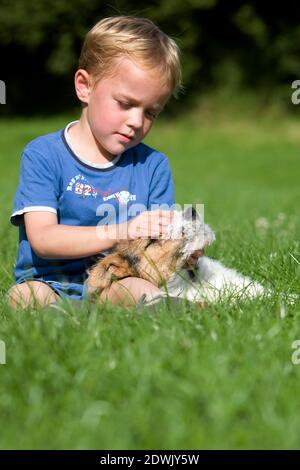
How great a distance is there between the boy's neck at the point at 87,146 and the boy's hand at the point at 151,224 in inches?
27.9

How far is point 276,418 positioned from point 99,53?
7.98 feet

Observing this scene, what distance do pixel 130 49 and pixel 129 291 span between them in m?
1.28

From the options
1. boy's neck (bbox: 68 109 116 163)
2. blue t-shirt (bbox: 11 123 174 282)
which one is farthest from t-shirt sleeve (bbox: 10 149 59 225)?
boy's neck (bbox: 68 109 116 163)

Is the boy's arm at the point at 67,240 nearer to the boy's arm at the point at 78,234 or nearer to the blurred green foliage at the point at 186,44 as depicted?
the boy's arm at the point at 78,234

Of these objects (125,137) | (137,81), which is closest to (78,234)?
(125,137)

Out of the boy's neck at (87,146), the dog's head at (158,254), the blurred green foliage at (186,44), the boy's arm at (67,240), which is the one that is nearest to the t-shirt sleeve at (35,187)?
the boy's arm at (67,240)

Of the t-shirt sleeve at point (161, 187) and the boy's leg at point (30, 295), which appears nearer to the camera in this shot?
the boy's leg at point (30, 295)

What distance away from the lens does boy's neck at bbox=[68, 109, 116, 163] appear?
4266 mm

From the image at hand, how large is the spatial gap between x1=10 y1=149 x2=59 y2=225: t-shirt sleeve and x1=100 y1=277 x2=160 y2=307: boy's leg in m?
0.54

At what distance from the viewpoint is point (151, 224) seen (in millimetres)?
3650

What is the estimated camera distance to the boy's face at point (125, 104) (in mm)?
3975

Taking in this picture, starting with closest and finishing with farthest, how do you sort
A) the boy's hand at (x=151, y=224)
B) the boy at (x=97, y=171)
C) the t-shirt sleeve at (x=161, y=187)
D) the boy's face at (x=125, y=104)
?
the boy's hand at (x=151, y=224) → the boy at (x=97, y=171) → the boy's face at (x=125, y=104) → the t-shirt sleeve at (x=161, y=187)

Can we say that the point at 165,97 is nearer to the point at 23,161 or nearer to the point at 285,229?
the point at 23,161
